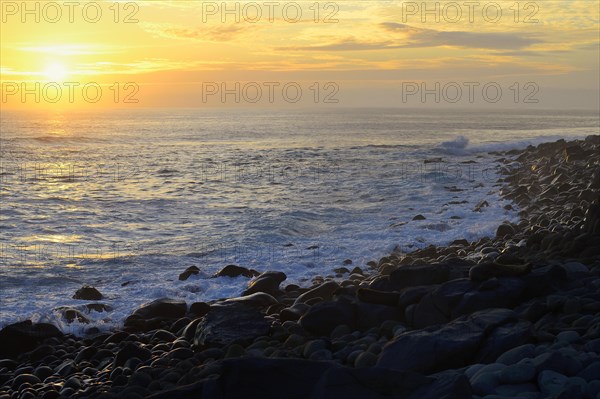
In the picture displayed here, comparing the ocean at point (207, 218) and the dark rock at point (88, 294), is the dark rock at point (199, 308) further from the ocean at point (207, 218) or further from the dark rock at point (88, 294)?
the dark rock at point (88, 294)

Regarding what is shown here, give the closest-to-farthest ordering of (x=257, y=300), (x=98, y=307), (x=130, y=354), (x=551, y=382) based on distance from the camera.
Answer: (x=551, y=382), (x=130, y=354), (x=257, y=300), (x=98, y=307)

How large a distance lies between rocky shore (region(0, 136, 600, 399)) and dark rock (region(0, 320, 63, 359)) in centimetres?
1

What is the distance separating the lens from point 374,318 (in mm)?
8141

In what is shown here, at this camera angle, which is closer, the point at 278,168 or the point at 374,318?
the point at 374,318

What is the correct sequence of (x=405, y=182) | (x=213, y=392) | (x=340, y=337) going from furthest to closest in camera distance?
1. (x=405, y=182)
2. (x=340, y=337)
3. (x=213, y=392)

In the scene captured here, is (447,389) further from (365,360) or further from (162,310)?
(162,310)

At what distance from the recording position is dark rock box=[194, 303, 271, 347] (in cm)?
821

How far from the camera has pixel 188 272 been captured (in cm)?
1291

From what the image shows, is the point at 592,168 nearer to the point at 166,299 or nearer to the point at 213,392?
the point at 166,299

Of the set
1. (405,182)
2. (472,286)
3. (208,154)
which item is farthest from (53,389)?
(208,154)

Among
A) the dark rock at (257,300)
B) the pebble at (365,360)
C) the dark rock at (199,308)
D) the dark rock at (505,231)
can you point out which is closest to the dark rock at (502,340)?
the pebble at (365,360)

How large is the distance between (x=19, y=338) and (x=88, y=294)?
2391 mm

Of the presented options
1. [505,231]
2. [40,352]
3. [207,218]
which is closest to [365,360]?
[40,352]

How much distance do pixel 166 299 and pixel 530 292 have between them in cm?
560
